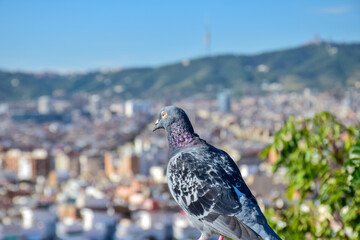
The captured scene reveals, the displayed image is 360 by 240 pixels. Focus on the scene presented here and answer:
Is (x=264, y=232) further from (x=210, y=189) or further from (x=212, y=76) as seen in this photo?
(x=212, y=76)

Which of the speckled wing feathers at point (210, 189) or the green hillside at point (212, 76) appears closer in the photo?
the speckled wing feathers at point (210, 189)

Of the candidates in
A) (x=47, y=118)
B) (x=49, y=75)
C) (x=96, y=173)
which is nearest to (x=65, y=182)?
(x=96, y=173)

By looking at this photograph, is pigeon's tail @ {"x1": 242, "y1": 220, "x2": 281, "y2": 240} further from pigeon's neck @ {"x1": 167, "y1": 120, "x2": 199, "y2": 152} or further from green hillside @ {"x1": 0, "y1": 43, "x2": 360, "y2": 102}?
green hillside @ {"x1": 0, "y1": 43, "x2": 360, "y2": 102}

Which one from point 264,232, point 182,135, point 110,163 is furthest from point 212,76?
point 264,232

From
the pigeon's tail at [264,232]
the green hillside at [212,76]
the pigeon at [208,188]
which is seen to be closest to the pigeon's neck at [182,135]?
the pigeon at [208,188]

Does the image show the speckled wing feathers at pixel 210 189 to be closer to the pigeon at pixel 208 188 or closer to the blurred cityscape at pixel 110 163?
the pigeon at pixel 208 188

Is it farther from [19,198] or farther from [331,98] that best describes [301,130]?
[331,98]
